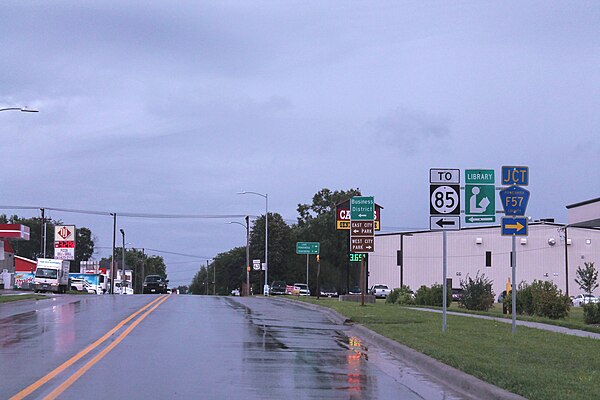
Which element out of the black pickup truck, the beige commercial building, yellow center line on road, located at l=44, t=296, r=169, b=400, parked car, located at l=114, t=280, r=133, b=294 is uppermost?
the beige commercial building

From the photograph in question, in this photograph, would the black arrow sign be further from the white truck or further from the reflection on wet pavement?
the white truck

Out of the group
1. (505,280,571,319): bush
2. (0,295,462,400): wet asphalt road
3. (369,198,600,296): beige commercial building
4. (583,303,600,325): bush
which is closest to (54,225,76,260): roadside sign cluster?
(369,198,600,296): beige commercial building

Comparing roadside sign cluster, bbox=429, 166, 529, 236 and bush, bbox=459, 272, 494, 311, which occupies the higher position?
roadside sign cluster, bbox=429, 166, 529, 236

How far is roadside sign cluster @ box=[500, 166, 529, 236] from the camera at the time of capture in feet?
66.3

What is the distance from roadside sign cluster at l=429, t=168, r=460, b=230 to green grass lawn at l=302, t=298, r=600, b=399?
2814 mm

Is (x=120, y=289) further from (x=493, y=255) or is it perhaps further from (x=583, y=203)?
(x=583, y=203)

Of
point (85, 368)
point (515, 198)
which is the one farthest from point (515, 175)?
point (85, 368)

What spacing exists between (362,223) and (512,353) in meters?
22.0

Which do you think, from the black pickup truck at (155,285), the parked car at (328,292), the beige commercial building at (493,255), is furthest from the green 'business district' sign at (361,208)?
the black pickup truck at (155,285)

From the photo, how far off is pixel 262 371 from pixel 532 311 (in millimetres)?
20558

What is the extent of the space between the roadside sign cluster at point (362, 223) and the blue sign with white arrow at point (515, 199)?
50.8 feet

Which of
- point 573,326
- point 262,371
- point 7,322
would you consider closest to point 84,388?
point 262,371

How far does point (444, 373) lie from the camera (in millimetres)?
12617

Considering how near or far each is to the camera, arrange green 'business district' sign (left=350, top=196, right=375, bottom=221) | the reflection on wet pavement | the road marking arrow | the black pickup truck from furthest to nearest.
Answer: the black pickup truck, green 'business district' sign (left=350, top=196, right=375, bottom=221), the road marking arrow, the reflection on wet pavement
